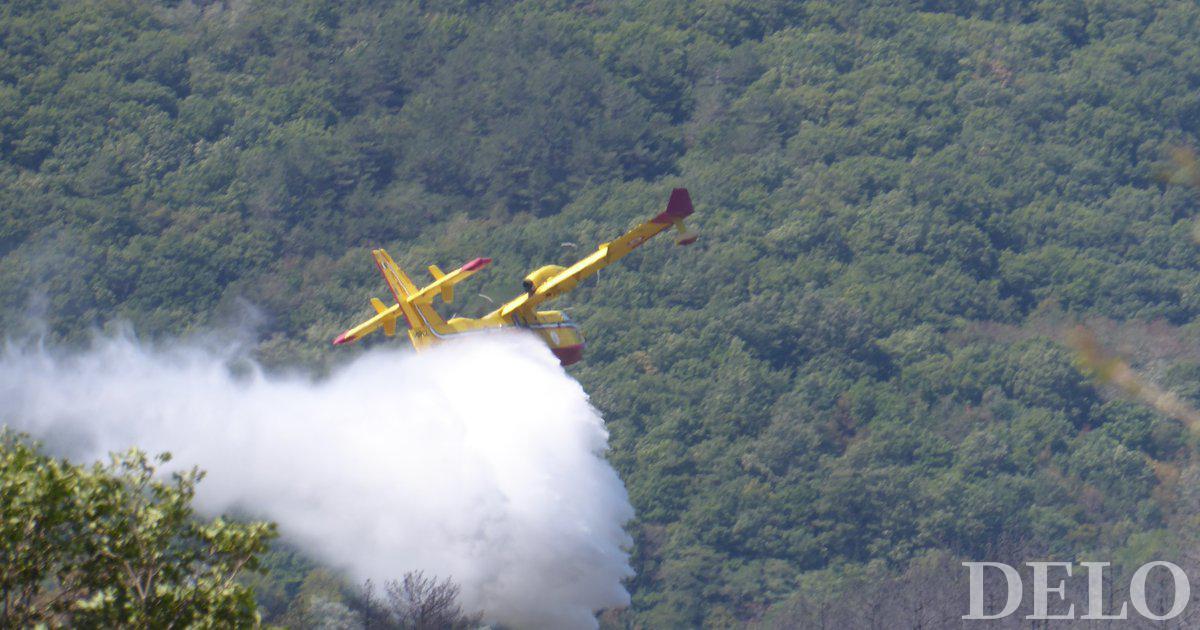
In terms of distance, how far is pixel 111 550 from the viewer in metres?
19.4

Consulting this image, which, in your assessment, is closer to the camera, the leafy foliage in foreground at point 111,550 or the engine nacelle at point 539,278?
the leafy foliage in foreground at point 111,550

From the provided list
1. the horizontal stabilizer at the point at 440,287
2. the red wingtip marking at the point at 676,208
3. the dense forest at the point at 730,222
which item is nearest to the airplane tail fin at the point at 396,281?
the horizontal stabilizer at the point at 440,287

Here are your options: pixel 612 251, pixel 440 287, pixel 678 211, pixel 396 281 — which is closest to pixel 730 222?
pixel 396 281

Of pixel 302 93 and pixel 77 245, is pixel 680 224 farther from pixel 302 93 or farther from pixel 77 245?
pixel 302 93

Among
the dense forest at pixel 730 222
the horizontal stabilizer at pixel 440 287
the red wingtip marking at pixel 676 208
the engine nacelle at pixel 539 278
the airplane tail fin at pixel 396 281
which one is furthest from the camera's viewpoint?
the dense forest at pixel 730 222

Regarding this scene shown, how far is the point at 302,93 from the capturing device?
11244cm

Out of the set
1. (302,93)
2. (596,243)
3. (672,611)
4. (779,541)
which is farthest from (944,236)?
(302,93)

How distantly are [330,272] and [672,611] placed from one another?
3215 centimetres

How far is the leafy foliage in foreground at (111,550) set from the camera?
61.5 feet
